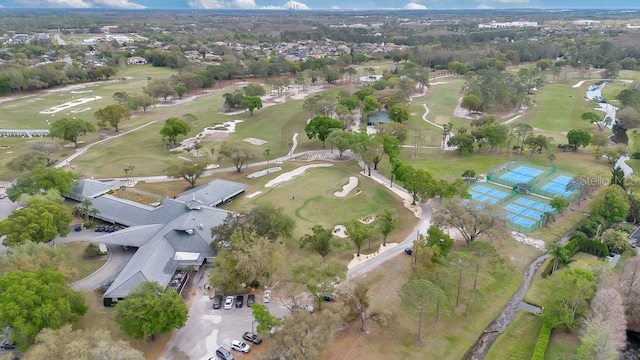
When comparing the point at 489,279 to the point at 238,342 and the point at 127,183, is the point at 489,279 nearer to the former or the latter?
the point at 238,342

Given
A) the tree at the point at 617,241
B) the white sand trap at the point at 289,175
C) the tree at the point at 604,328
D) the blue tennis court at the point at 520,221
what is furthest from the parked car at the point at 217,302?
the tree at the point at 617,241

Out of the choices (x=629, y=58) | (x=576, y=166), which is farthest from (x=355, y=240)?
(x=629, y=58)

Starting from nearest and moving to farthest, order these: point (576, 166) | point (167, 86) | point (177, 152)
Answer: point (576, 166) < point (177, 152) < point (167, 86)

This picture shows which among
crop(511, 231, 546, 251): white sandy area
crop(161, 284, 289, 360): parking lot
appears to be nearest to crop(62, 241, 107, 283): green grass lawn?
crop(161, 284, 289, 360): parking lot

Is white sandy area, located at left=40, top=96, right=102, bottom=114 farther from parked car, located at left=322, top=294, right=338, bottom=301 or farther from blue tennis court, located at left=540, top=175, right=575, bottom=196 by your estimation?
blue tennis court, located at left=540, top=175, right=575, bottom=196

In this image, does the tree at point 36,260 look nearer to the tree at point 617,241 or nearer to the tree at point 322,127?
the tree at point 322,127

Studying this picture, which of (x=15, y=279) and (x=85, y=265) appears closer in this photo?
(x=15, y=279)
